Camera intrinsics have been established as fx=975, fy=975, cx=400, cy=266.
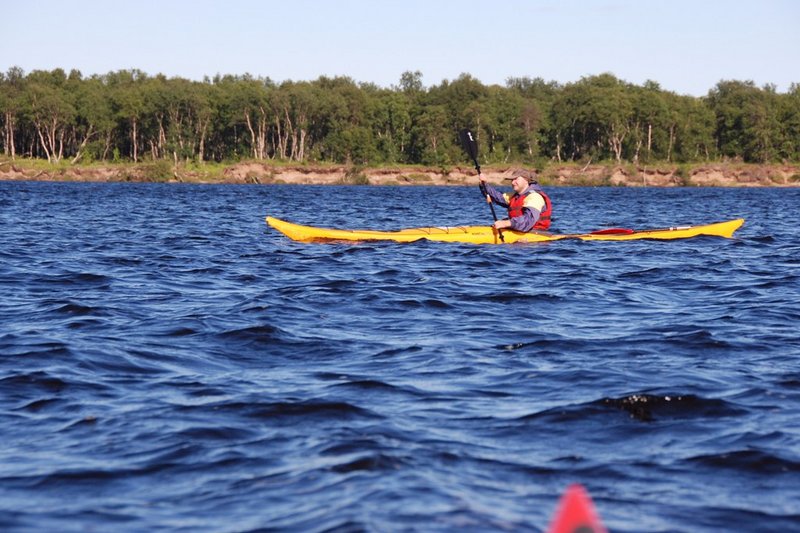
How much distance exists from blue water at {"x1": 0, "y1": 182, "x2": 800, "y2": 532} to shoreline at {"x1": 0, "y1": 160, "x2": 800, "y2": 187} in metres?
64.7

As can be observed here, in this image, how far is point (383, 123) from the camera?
309 feet

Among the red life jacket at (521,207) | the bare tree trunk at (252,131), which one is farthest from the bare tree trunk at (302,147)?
the red life jacket at (521,207)

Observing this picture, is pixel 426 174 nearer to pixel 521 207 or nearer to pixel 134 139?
pixel 134 139

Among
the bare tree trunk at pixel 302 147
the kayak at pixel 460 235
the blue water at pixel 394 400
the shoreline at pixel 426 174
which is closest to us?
the blue water at pixel 394 400

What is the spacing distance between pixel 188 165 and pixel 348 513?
75.9 metres

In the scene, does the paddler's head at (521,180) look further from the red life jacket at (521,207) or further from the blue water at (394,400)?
the blue water at (394,400)

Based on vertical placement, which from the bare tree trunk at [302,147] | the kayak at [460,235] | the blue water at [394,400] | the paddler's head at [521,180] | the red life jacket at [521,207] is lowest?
the blue water at [394,400]

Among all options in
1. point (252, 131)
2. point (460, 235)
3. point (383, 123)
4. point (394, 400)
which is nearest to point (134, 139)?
point (252, 131)

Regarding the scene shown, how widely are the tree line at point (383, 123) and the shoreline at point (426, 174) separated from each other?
16.1 feet

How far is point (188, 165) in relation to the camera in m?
77.4

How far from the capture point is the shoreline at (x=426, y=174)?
73750 mm

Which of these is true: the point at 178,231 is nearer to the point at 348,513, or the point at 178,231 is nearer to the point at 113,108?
the point at 348,513

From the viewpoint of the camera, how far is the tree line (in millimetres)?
83188

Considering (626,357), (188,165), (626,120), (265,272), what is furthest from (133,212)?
(626,120)
